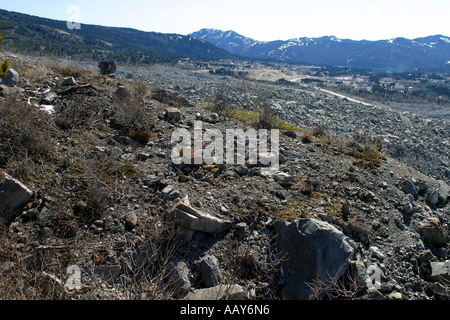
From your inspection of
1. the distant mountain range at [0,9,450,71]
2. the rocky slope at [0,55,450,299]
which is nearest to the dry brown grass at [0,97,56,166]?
the rocky slope at [0,55,450,299]

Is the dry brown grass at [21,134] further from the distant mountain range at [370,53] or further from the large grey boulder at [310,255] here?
the distant mountain range at [370,53]

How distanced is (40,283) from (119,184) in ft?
5.39

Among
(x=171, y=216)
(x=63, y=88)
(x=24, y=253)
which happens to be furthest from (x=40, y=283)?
(x=63, y=88)

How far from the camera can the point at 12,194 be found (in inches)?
124

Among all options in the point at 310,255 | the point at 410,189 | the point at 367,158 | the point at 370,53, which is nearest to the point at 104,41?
the point at 367,158

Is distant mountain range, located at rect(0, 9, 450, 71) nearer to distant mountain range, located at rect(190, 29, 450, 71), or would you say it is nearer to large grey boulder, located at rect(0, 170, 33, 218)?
distant mountain range, located at rect(190, 29, 450, 71)

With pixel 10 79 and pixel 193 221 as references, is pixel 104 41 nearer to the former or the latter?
pixel 10 79

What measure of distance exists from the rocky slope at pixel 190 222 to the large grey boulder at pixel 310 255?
12 mm

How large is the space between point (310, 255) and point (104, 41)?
94747 mm

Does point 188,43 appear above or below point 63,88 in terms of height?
above

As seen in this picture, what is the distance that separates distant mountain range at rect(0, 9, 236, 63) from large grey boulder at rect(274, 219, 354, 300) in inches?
1950

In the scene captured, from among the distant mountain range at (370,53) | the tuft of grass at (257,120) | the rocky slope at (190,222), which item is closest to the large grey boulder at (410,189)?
the rocky slope at (190,222)

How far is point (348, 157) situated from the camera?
6.30m
